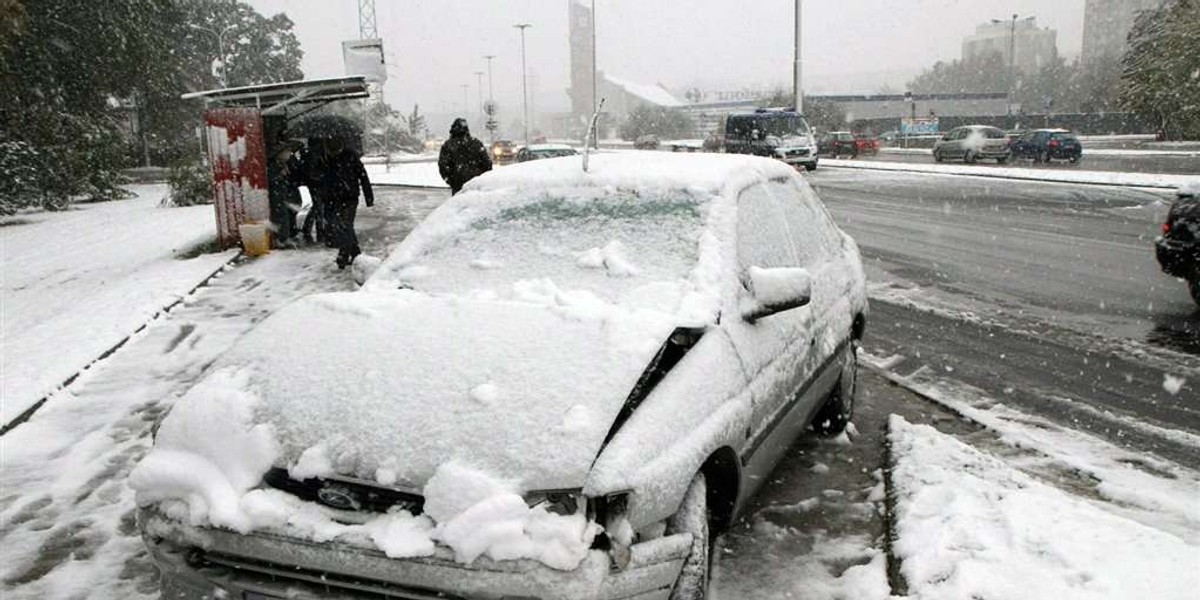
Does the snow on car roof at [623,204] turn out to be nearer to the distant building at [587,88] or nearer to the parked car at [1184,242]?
the parked car at [1184,242]

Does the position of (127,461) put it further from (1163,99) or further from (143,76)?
(1163,99)

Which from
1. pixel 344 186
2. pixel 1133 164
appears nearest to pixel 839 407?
pixel 344 186

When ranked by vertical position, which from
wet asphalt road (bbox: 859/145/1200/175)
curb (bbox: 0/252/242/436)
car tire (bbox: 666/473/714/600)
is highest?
wet asphalt road (bbox: 859/145/1200/175)

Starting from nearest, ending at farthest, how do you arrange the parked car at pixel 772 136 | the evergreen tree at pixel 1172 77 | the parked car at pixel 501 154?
the parked car at pixel 772 136 → the evergreen tree at pixel 1172 77 → the parked car at pixel 501 154

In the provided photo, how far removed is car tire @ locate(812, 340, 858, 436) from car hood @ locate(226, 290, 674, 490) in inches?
76.5

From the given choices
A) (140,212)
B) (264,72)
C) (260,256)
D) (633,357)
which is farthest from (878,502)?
(264,72)

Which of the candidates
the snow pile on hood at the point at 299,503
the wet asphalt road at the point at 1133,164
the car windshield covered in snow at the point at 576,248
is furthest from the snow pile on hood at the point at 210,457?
the wet asphalt road at the point at 1133,164

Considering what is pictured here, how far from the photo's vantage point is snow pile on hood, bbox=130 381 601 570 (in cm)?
231

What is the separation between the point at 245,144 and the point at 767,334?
10.4 meters

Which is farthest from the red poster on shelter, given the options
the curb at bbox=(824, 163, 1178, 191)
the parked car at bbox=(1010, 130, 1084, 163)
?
the parked car at bbox=(1010, 130, 1084, 163)

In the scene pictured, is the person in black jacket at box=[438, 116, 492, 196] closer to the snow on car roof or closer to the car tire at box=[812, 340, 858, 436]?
the snow on car roof

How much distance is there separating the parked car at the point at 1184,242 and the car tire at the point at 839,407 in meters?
4.83

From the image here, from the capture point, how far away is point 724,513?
3.15 metres

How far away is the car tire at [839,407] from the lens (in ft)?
15.6
